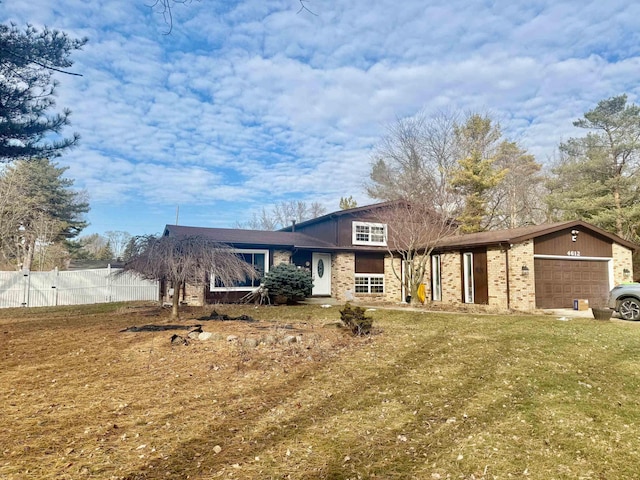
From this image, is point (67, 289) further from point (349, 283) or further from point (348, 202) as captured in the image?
point (348, 202)

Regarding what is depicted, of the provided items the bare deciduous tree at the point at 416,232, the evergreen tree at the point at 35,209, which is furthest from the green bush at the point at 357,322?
the evergreen tree at the point at 35,209

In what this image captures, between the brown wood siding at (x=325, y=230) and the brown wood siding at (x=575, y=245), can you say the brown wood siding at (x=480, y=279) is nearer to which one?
the brown wood siding at (x=575, y=245)

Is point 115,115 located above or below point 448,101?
below

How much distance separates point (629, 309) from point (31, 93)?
58.9 feet

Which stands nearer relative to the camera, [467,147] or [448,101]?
[448,101]

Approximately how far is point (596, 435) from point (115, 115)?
14326mm

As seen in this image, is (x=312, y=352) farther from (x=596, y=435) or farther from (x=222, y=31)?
(x=222, y=31)

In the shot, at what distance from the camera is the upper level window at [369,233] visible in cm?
1952

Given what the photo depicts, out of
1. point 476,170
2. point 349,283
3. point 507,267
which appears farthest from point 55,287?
point 476,170

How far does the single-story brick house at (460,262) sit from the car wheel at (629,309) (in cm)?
245

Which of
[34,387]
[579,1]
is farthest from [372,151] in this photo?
[34,387]

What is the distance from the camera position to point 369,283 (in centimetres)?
1927

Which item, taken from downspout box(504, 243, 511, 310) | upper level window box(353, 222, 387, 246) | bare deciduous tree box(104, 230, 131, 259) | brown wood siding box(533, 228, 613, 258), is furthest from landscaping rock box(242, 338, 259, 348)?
bare deciduous tree box(104, 230, 131, 259)

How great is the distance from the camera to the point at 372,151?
26625 mm
